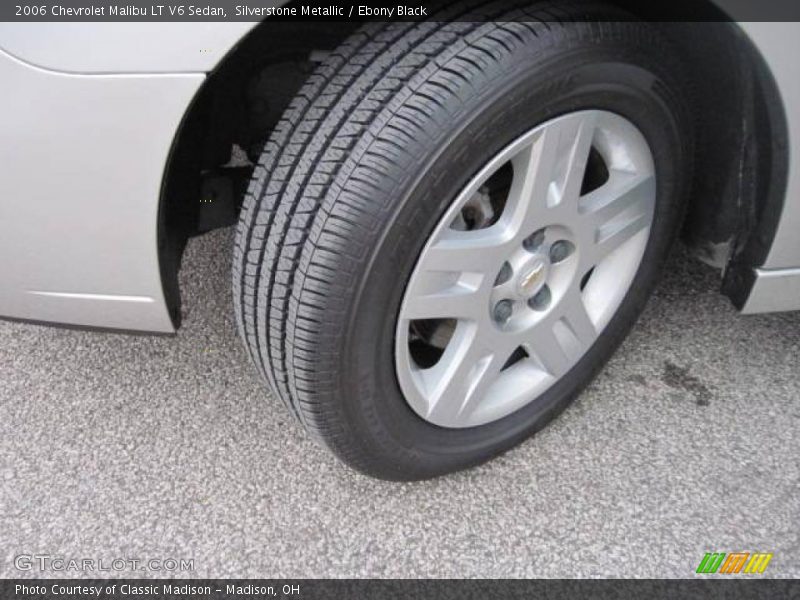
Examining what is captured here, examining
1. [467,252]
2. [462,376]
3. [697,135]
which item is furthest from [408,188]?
[697,135]

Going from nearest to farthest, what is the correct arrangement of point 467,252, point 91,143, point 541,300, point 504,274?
point 91,143
point 467,252
point 504,274
point 541,300

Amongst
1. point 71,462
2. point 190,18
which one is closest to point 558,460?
point 71,462

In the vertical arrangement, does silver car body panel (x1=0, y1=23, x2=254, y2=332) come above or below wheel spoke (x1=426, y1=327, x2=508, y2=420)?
above

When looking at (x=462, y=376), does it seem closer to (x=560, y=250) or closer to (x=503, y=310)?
(x=503, y=310)

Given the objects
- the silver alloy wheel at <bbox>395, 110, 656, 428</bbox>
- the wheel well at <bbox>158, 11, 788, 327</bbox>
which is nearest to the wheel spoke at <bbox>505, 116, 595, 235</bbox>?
the silver alloy wheel at <bbox>395, 110, 656, 428</bbox>

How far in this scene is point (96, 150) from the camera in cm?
110

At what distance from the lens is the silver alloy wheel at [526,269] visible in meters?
1.23

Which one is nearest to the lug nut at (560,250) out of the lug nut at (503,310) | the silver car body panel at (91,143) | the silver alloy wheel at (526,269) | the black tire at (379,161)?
the silver alloy wheel at (526,269)

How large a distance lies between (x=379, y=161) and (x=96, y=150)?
388 mm

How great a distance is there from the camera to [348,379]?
4.14 feet

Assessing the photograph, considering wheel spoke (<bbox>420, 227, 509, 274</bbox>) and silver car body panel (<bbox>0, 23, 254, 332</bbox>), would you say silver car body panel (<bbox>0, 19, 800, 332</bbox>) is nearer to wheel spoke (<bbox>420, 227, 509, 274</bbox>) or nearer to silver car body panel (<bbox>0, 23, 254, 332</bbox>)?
silver car body panel (<bbox>0, 23, 254, 332</bbox>)

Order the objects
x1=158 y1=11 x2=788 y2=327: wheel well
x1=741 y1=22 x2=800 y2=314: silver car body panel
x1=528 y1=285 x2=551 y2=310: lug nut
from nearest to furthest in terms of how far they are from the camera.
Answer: x1=741 y1=22 x2=800 y2=314: silver car body panel < x1=158 y1=11 x2=788 y2=327: wheel well < x1=528 y1=285 x2=551 y2=310: lug nut

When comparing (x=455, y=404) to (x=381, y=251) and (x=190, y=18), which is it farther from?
(x=190, y=18)

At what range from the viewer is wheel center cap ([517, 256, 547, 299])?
4.42 feet
